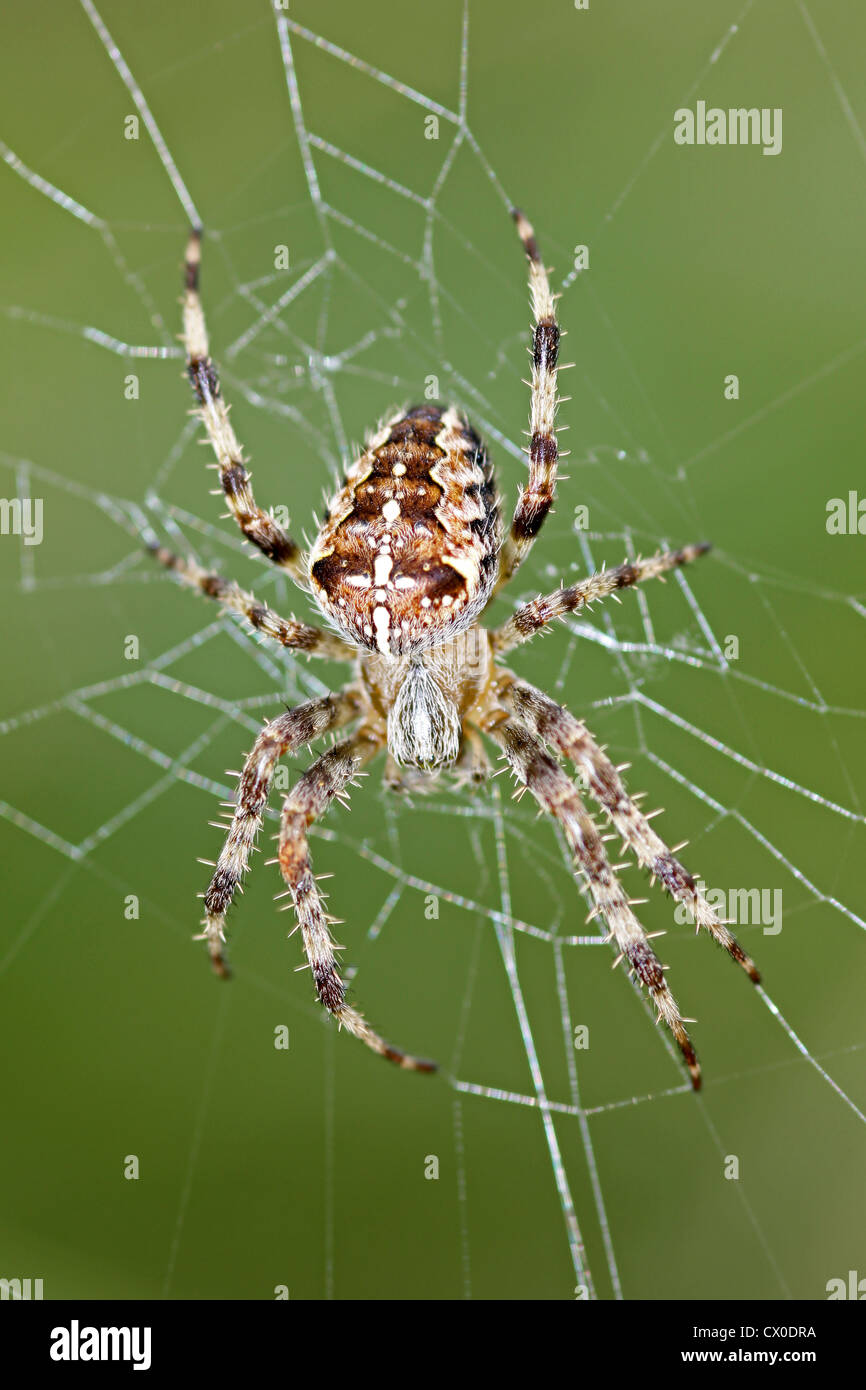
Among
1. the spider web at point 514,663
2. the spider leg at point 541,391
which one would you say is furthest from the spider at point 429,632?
the spider web at point 514,663

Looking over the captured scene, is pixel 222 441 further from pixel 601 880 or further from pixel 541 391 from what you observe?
pixel 601 880

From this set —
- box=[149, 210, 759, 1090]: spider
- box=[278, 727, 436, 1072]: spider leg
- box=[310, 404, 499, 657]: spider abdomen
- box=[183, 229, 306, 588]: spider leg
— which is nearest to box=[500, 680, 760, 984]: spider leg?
box=[149, 210, 759, 1090]: spider

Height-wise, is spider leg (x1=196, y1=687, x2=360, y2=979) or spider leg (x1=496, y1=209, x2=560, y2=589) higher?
spider leg (x1=496, y1=209, x2=560, y2=589)

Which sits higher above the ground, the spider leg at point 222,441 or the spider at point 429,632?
the spider leg at point 222,441

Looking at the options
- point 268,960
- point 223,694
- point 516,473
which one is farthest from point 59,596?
point 516,473

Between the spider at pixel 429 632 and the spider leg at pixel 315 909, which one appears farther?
the spider leg at pixel 315 909

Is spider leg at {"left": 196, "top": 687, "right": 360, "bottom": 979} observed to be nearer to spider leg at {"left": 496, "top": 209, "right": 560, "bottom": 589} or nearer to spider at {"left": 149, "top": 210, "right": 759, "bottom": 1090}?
spider at {"left": 149, "top": 210, "right": 759, "bottom": 1090}

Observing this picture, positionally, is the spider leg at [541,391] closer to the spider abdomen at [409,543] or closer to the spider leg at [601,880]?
the spider abdomen at [409,543]

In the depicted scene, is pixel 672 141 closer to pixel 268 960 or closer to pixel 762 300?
pixel 762 300
